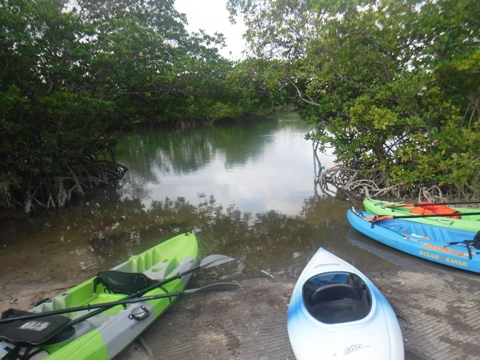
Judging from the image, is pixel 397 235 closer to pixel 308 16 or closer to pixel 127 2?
pixel 308 16

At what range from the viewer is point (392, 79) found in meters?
7.15

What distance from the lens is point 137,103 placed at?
10125 mm

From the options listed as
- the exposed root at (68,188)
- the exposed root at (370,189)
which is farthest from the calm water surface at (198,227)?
the exposed root at (370,189)

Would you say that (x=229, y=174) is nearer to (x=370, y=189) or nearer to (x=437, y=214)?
(x=370, y=189)

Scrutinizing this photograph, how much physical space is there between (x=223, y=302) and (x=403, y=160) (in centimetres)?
587

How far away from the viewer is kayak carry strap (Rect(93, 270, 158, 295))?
3936 millimetres

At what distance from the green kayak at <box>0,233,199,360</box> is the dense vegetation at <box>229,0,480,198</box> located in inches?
214

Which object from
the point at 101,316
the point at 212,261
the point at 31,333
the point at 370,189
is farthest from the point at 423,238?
the point at 31,333

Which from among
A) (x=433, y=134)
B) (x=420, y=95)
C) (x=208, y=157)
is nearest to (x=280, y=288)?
(x=433, y=134)

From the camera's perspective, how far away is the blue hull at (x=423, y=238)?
14.8 ft

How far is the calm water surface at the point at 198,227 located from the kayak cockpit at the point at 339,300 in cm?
165

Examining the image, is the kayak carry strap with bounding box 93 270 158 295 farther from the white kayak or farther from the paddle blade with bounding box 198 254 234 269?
the white kayak

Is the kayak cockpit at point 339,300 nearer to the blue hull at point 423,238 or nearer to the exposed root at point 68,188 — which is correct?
the blue hull at point 423,238

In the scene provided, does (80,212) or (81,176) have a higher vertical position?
(81,176)
